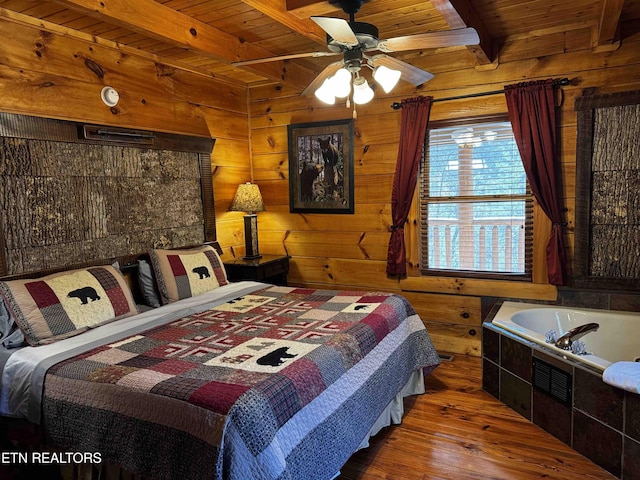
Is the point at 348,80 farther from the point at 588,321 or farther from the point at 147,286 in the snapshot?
the point at 588,321

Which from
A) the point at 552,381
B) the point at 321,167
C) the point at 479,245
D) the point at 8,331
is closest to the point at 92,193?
the point at 8,331

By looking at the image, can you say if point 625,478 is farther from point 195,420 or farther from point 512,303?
point 195,420

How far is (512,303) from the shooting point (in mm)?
3512

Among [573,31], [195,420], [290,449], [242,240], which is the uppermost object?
[573,31]

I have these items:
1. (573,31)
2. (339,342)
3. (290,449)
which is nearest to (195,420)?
(290,449)

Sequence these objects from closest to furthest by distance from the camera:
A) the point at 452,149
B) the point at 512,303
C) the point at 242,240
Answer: the point at 512,303, the point at 452,149, the point at 242,240

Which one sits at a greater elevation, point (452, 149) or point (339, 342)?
point (452, 149)

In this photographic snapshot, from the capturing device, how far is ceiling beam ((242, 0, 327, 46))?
90.9 inches

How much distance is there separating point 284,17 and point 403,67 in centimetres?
71

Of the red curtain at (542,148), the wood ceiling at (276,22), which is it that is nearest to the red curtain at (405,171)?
the wood ceiling at (276,22)

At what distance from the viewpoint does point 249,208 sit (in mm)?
4109

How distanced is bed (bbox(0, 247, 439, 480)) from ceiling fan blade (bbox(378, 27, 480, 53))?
1.43 metres

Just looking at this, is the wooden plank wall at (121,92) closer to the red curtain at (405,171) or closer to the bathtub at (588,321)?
the red curtain at (405,171)

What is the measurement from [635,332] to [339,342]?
6.98ft
